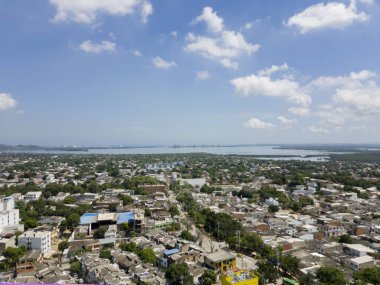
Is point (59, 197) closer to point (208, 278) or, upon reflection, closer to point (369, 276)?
point (208, 278)

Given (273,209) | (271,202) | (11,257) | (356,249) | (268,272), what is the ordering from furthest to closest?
1. (271,202)
2. (273,209)
3. (356,249)
4. (11,257)
5. (268,272)

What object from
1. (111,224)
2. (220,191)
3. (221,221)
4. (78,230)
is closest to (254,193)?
(220,191)

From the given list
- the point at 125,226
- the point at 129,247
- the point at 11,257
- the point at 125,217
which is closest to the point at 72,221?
the point at 125,217

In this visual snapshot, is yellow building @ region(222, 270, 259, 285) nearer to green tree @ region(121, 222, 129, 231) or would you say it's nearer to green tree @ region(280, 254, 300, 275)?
green tree @ region(280, 254, 300, 275)

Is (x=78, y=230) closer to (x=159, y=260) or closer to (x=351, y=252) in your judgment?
(x=159, y=260)

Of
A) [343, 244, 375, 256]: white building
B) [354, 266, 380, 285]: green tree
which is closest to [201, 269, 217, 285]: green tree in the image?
[354, 266, 380, 285]: green tree

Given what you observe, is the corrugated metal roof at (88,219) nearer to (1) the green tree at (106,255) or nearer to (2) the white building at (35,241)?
(2) the white building at (35,241)
